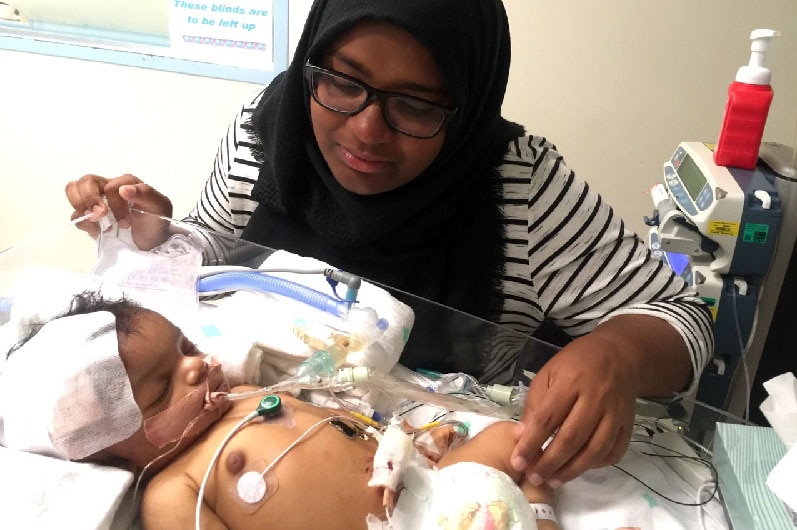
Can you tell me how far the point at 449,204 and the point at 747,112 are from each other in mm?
820

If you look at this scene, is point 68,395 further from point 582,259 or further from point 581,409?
point 582,259

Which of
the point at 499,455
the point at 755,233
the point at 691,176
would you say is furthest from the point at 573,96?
the point at 499,455

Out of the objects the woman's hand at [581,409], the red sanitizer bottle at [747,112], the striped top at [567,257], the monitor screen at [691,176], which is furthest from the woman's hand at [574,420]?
the red sanitizer bottle at [747,112]

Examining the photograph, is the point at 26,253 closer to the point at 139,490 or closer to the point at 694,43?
the point at 139,490

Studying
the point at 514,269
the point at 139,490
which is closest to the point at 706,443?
the point at 514,269

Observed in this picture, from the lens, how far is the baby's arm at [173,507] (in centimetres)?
70

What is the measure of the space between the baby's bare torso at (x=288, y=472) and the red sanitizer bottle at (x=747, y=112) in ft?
3.70

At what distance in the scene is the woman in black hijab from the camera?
0.84 meters

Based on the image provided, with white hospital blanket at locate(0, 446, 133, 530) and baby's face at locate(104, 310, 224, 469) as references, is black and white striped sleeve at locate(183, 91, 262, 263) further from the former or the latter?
white hospital blanket at locate(0, 446, 133, 530)

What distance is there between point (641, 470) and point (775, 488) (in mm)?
187

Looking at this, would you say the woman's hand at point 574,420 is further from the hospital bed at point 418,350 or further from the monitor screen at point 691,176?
the monitor screen at point 691,176

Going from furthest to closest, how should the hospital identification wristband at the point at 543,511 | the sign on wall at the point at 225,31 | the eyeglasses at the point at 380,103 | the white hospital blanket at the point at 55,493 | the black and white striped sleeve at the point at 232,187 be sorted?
the sign on wall at the point at 225,31, the black and white striped sleeve at the point at 232,187, the eyeglasses at the point at 380,103, the hospital identification wristband at the point at 543,511, the white hospital blanket at the point at 55,493

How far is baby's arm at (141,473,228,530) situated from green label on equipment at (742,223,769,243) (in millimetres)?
1178

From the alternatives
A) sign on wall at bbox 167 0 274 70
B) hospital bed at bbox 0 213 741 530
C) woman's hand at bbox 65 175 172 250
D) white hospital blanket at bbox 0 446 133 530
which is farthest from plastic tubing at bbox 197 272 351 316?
sign on wall at bbox 167 0 274 70
